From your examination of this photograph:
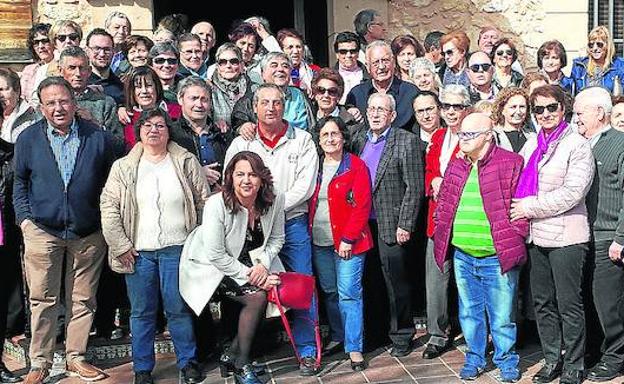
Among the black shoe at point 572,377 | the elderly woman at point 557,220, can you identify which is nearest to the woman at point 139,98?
the elderly woman at point 557,220

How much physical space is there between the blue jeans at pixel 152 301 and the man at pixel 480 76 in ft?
8.67

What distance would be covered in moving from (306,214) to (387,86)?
1.34 m

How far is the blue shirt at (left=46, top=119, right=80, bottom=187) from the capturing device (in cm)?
527

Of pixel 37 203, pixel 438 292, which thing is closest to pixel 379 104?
pixel 438 292

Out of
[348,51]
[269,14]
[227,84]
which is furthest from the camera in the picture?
[269,14]

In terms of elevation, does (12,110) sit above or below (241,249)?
above

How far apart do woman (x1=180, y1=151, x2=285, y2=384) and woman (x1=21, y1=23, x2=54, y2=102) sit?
2732 mm

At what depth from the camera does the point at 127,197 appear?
5160 millimetres

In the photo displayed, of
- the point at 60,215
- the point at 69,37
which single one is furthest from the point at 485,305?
the point at 69,37

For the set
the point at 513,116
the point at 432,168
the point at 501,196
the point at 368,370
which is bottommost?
the point at 368,370

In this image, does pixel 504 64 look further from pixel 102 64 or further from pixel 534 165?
pixel 102 64

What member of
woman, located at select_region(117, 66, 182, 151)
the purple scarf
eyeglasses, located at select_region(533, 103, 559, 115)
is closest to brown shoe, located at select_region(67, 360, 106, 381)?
woman, located at select_region(117, 66, 182, 151)

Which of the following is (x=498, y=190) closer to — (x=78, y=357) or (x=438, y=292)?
(x=438, y=292)

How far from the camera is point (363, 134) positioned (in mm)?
5863
